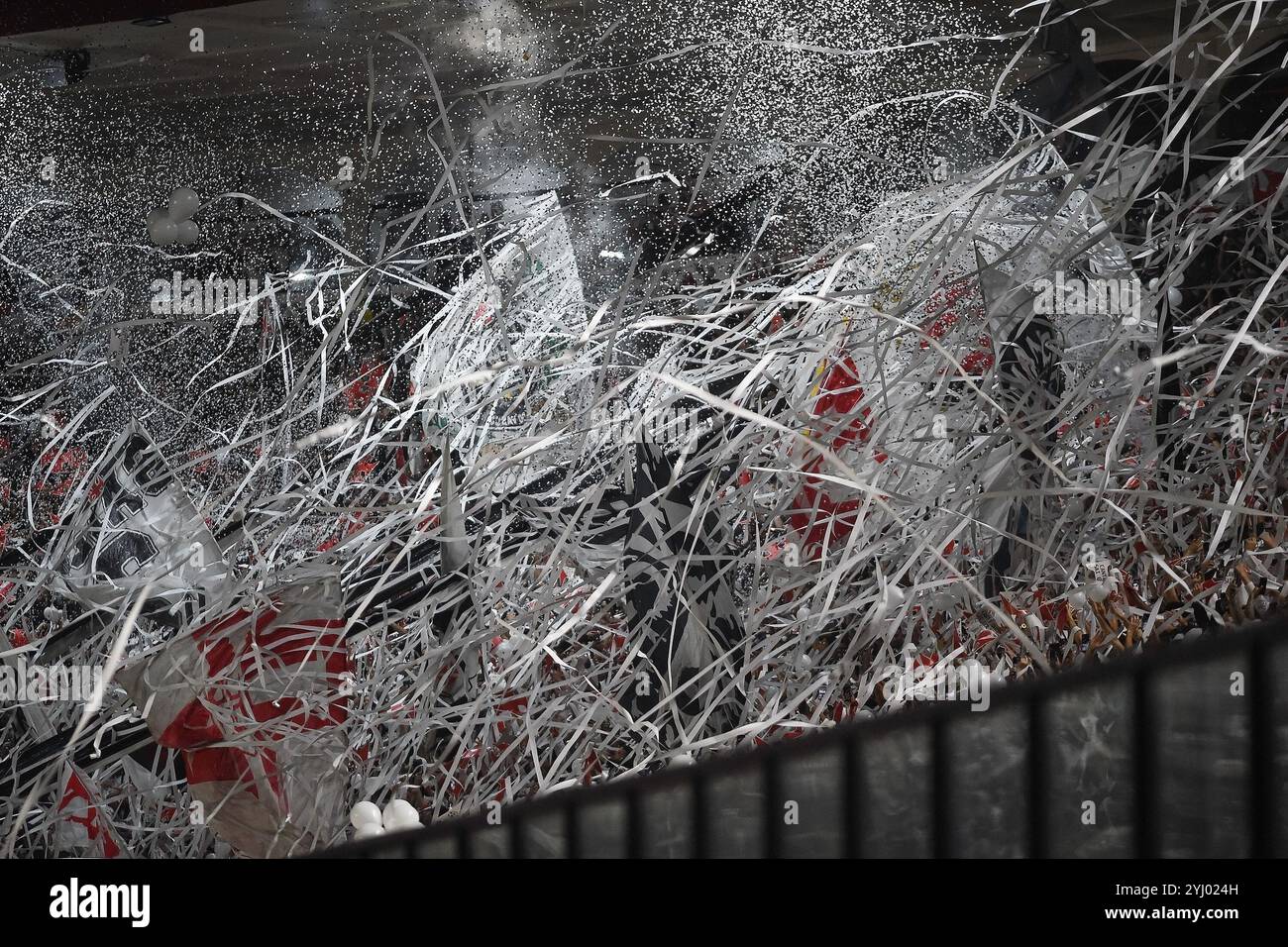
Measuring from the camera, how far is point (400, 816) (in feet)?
4.29

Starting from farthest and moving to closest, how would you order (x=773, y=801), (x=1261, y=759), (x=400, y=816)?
(x=400, y=816)
(x=773, y=801)
(x=1261, y=759)

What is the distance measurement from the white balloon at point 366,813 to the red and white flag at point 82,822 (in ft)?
1.08

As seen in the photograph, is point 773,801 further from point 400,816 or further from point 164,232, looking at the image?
Result: point 164,232

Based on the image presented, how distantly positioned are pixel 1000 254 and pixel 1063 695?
0.47 m

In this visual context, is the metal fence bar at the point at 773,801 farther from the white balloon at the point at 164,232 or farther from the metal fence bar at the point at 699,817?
the white balloon at the point at 164,232

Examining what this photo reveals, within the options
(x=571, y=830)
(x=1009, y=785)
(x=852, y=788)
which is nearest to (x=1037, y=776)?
(x=1009, y=785)

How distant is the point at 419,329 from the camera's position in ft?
4.45

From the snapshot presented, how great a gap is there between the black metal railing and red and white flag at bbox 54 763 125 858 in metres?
0.44

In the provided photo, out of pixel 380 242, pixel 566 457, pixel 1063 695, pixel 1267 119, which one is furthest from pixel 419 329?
pixel 1267 119

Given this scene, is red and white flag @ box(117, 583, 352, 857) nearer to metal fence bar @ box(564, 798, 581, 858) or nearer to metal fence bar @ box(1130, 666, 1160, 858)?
metal fence bar @ box(564, 798, 581, 858)

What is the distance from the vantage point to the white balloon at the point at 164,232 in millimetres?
1450

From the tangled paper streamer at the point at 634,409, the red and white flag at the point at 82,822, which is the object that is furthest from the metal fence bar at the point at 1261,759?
the red and white flag at the point at 82,822

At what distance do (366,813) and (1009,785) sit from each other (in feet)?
2.37
